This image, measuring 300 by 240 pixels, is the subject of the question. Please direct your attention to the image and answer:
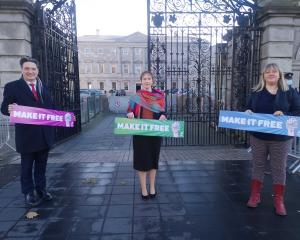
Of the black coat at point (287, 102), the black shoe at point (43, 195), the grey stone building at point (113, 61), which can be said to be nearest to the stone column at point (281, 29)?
the black coat at point (287, 102)

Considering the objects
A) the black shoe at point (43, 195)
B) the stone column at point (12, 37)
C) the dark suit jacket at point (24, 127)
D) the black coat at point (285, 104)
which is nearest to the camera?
the black coat at point (285, 104)

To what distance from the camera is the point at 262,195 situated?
4.71 metres

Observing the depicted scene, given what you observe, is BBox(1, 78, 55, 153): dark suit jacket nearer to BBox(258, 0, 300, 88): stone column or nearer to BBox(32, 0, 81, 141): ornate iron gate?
BBox(32, 0, 81, 141): ornate iron gate

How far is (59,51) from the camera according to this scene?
9383 millimetres

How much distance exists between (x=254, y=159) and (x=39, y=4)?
20.7ft

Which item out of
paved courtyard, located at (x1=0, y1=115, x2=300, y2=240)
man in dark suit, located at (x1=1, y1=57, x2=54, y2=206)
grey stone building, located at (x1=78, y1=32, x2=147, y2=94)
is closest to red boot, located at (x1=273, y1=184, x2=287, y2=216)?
paved courtyard, located at (x1=0, y1=115, x2=300, y2=240)

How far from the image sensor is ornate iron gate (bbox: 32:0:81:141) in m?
7.73

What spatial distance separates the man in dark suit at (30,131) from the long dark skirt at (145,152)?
4.04 feet

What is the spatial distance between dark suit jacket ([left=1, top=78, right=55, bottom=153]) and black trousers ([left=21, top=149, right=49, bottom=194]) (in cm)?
15

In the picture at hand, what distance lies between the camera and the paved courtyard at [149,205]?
3.59 metres

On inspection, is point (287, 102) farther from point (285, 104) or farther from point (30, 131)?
point (30, 131)

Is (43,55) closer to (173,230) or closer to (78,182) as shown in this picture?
(78,182)

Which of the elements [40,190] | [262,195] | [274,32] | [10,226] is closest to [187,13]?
[274,32]

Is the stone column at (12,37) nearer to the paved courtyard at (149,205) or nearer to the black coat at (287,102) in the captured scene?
the paved courtyard at (149,205)
